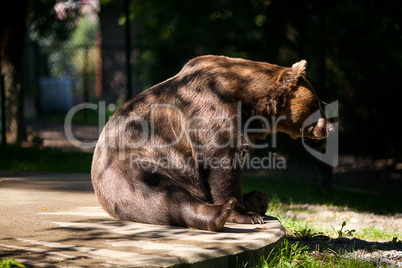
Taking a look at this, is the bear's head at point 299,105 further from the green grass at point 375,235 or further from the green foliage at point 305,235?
the green grass at point 375,235

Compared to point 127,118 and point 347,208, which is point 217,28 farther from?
point 127,118

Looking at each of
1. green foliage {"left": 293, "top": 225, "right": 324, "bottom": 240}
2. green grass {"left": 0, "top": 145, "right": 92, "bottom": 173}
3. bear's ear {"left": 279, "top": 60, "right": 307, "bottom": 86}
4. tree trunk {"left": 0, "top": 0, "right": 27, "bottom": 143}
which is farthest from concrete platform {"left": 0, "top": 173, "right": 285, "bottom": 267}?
tree trunk {"left": 0, "top": 0, "right": 27, "bottom": 143}

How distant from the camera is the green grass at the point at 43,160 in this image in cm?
755

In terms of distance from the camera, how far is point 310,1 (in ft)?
33.6

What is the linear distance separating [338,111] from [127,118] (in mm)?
6765

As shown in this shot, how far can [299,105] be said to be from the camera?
4.59 metres

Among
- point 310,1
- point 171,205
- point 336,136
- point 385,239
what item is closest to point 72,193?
point 171,205

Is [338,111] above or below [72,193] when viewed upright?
above

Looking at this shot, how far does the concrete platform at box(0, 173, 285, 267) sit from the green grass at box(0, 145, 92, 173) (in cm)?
282

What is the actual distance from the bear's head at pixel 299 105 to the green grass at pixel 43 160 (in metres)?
4.02

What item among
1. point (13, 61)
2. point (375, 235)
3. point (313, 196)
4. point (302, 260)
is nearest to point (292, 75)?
point (302, 260)

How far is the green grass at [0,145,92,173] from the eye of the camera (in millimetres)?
7550

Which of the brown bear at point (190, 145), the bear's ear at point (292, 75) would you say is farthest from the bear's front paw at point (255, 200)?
the bear's ear at point (292, 75)

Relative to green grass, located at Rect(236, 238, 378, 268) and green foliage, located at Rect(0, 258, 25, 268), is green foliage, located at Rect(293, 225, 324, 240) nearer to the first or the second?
green grass, located at Rect(236, 238, 378, 268)
